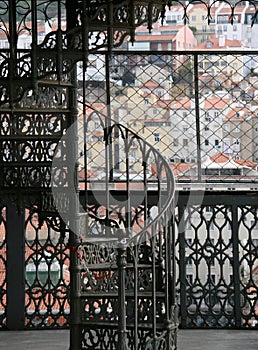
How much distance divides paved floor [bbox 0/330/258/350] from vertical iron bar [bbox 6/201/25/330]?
163mm

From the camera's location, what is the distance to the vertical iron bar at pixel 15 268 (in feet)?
29.5

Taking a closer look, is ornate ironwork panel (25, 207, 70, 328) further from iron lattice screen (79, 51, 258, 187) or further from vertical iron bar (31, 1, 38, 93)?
vertical iron bar (31, 1, 38, 93)

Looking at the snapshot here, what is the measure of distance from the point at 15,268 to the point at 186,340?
1638 millimetres

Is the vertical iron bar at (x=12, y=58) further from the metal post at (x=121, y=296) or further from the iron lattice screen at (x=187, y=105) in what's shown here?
the iron lattice screen at (x=187, y=105)

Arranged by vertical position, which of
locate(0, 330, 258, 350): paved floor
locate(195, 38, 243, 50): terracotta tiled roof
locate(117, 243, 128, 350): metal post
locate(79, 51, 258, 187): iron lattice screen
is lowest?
locate(0, 330, 258, 350): paved floor

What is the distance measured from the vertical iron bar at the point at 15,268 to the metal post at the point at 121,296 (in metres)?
2.30

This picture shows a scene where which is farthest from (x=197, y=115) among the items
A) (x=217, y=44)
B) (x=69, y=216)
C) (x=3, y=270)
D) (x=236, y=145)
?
(x=3, y=270)

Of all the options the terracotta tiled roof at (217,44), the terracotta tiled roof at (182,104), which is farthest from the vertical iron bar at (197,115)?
the terracotta tiled roof at (217,44)

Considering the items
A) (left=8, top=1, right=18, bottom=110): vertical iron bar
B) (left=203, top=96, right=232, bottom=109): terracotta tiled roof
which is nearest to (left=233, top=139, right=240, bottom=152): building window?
(left=203, top=96, right=232, bottom=109): terracotta tiled roof

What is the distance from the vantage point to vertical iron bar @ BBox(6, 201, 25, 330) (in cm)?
898

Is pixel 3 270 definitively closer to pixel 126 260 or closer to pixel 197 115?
pixel 126 260

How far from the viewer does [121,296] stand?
6.71 m

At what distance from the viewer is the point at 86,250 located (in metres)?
7.94

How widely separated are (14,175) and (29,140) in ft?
1.31
